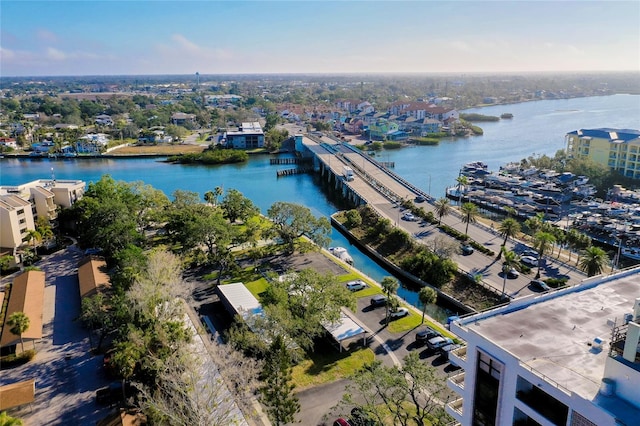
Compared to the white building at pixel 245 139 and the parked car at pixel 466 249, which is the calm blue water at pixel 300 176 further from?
the parked car at pixel 466 249

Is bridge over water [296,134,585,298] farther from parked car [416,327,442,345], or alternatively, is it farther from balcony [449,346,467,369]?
balcony [449,346,467,369]

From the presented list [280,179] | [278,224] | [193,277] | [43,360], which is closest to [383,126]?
[280,179]

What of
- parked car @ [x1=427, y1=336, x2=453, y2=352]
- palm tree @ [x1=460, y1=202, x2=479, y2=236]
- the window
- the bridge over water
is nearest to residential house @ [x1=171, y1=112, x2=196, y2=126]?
the bridge over water

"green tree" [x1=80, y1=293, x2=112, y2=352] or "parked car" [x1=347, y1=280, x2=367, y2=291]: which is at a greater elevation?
"green tree" [x1=80, y1=293, x2=112, y2=352]

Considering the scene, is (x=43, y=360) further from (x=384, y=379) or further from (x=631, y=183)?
(x=631, y=183)

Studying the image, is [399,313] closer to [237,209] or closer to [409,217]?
[409,217]

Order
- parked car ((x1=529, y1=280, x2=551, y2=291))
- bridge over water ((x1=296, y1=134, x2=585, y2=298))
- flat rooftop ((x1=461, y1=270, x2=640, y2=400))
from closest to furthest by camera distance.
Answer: flat rooftop ((x1=461, y1=270, x2=640, y2=400)) → parked car ((x1=529, y1=280, x2=551, y2=291)) → bridge over water ((x1=296, y1=134, x2=585, y2=298))
